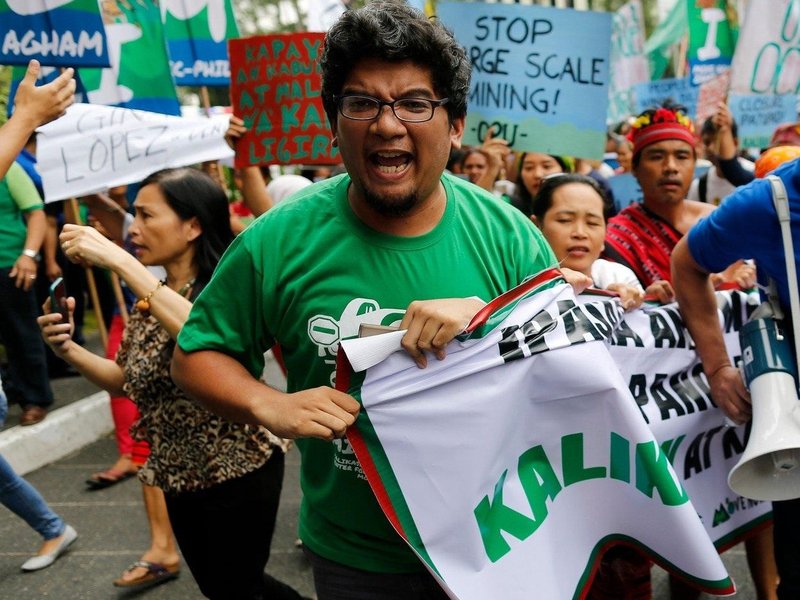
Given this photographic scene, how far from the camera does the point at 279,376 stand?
7.47 m

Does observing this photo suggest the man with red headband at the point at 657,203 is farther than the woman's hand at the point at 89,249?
Yes

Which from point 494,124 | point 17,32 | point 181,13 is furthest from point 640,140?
point 181,13

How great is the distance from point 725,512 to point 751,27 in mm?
→ 4090

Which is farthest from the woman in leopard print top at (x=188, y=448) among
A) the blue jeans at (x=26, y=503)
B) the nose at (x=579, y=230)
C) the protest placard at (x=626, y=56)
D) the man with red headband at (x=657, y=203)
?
the protest placard at (x=626, y=56)

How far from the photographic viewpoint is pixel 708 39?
295 inches

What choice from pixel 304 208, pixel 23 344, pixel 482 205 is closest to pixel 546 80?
pixel 482 205

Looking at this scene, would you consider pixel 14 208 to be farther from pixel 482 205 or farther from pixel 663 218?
pixel 482 205

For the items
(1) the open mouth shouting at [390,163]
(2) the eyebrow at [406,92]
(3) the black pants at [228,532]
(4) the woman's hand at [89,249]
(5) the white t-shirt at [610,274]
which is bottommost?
(3) the black pants at [228,532]

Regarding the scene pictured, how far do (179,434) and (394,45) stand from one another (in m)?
1.64

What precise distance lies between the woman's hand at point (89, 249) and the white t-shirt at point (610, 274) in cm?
166

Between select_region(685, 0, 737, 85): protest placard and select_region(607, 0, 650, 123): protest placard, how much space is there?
59.9 inches

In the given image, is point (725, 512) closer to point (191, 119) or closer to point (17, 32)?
point (191, 119)

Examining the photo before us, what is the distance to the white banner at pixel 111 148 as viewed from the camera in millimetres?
4266

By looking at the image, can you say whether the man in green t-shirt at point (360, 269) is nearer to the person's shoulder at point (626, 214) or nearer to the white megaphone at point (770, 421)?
the white megaphone at point (770, 421)
